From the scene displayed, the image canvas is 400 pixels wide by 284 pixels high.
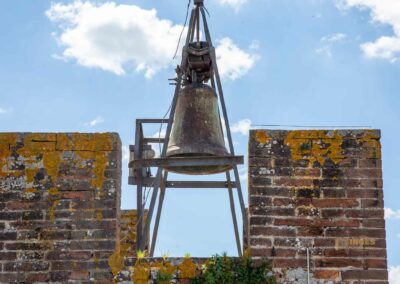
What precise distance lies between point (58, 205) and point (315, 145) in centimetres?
215

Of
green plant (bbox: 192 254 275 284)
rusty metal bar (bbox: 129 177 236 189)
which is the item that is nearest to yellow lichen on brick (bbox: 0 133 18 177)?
green plant (bbox: 192 254 275 284)

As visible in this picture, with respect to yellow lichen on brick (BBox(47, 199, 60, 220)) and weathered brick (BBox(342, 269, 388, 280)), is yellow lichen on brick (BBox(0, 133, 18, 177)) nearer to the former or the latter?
yellow lichen on brick (BBox(47, 199, 60, 220))

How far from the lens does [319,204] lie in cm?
Result: 616

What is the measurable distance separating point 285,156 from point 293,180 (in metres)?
0.21

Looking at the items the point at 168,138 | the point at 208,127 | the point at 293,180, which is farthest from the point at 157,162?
the point at 293,180

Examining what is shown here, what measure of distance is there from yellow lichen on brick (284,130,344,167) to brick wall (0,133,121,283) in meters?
1.45

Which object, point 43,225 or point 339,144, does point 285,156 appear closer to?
point 339,144

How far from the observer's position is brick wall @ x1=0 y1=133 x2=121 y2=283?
19.9 ft

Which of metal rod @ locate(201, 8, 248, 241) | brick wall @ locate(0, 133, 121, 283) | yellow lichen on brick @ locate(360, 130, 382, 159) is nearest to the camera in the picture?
brick wall @ locate(0, 133, 121, 283)

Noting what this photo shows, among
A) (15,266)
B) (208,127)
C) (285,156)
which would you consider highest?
(208,127)

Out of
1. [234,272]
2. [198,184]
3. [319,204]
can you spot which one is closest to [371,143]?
[319,204]

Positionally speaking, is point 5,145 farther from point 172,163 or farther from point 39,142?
point 172,163

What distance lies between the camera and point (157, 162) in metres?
6.88

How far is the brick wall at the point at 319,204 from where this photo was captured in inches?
237
